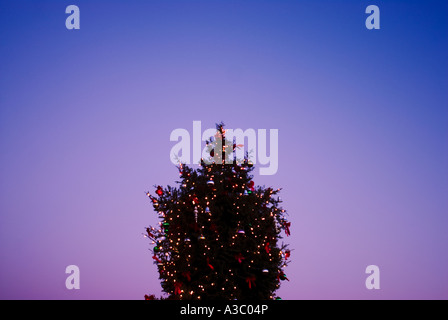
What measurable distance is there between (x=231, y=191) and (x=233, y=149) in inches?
39.0

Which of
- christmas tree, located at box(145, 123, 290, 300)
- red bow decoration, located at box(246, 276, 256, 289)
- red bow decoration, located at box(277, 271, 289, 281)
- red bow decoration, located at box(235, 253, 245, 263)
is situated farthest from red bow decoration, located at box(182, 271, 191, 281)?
red bow decoration, located at box(277, 271, 289, 281)

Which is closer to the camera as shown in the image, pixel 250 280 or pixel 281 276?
pixel 250 280

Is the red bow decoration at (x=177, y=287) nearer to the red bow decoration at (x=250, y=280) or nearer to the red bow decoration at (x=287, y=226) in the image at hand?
the red bow decoration at (x=250, y=280)

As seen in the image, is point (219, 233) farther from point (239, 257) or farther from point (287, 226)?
point (287, 226)

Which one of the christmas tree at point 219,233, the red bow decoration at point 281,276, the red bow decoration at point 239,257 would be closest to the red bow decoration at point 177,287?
the christmas tree at point 219,233

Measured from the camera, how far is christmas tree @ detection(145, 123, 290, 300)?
31.7 feet

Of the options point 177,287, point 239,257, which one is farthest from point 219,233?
point 177,287

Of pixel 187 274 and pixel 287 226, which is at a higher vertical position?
pixel 287 226

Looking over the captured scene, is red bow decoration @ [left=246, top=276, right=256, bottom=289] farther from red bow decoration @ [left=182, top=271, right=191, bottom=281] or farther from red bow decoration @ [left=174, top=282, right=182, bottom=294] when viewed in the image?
red bow decoration @ [left=174, top=282, right=182, bottom=294]

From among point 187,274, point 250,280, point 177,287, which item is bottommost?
point 177,287

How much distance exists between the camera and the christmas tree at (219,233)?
380 inches

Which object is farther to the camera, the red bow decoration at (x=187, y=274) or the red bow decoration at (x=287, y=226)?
the red bow decoration at (x=287, y=226)

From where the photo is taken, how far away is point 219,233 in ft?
32.1
